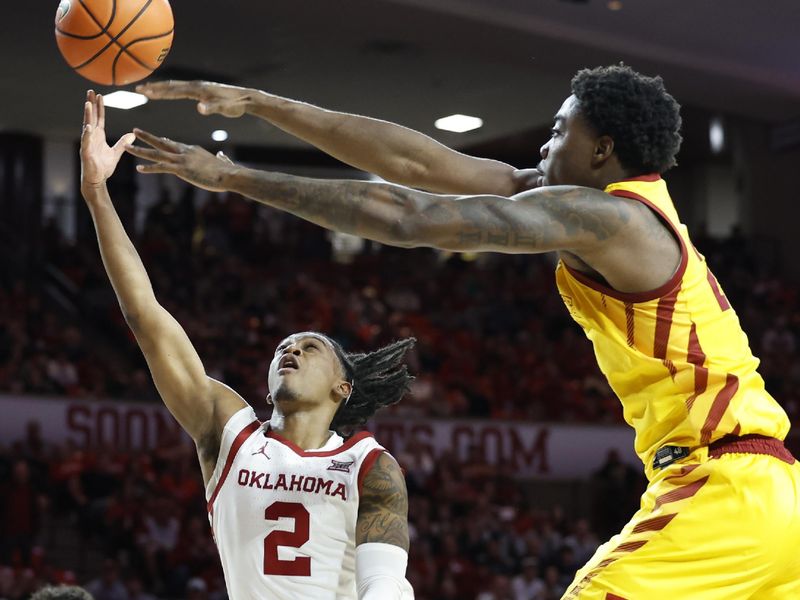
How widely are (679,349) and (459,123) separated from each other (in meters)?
15.1

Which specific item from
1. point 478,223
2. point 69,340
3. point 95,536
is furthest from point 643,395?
point 69,340

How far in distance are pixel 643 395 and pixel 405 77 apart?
13014mm

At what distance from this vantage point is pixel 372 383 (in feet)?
14.7

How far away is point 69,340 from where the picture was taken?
1336cm

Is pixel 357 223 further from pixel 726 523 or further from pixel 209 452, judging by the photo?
pixel 209 452

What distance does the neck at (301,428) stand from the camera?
4066 millimetres

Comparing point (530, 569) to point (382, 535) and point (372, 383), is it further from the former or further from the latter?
point (382, 535)

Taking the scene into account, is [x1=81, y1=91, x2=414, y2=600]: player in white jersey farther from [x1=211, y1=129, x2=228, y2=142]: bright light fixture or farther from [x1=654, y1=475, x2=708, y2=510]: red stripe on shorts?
[x1=211, y1=129, x2=228, y2=142]: bright light fixture

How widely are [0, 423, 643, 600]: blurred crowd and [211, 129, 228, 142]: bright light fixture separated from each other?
7.76m

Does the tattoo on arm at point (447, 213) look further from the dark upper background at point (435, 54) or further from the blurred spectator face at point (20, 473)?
the dark upper background at point (435, 54)

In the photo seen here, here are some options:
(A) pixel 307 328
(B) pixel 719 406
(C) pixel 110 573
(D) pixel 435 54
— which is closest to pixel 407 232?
(B) pixel 719 406

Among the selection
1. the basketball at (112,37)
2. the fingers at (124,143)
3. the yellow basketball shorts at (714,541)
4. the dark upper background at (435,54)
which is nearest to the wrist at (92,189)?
the fingers at (124,143)

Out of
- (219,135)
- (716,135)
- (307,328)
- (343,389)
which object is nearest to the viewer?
(343,389)

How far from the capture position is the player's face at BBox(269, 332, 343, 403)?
4.10 meters
